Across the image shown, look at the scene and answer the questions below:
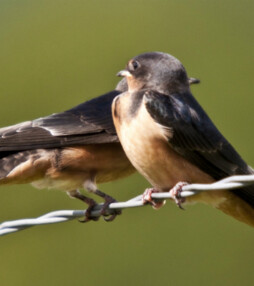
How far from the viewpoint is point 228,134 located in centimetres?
961

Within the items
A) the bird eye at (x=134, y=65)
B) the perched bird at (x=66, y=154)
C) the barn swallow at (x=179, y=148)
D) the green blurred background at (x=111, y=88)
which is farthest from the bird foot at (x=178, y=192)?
the green blurred background at (x=111, y=88)

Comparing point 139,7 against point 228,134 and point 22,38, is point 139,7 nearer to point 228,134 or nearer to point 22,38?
point 22,38

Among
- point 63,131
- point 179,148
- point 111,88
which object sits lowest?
point 179,148

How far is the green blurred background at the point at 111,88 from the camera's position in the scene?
9094mm

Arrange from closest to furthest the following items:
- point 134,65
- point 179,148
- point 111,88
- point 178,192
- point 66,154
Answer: point 178,192, point 179,148, point 134,65, point 66,154, point 111,88

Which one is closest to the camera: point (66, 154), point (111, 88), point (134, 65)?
point (134, 65)

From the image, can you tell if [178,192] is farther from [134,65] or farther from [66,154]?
[66,154]

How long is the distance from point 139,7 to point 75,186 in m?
8.45

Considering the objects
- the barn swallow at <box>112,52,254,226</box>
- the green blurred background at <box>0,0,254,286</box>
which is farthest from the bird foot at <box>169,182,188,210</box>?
the green blurred background at <box>0,0,254,286</box>

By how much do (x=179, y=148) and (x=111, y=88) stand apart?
19.7 ft

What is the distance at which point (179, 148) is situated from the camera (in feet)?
18.2

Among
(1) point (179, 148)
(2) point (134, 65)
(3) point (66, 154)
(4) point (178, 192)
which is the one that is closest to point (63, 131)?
(3) point (66, 154)

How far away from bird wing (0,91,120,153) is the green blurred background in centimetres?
240

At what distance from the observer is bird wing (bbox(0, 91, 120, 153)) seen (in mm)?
6656
